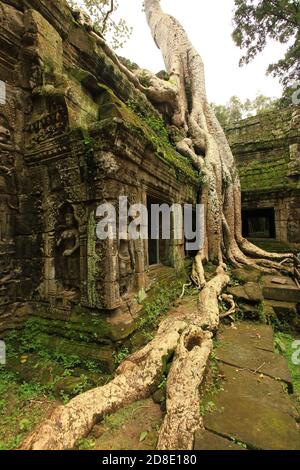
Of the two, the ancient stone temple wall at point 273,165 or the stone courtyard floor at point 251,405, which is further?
the ancient stone temple wall at point 273,165

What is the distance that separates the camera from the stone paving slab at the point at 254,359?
2.62 m

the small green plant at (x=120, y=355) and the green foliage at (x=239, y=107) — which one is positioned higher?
the green foliage at (x=239, y=107)

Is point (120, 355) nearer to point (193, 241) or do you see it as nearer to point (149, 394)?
point (149, 394)

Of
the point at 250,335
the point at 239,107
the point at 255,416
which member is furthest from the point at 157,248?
the point at 239,107

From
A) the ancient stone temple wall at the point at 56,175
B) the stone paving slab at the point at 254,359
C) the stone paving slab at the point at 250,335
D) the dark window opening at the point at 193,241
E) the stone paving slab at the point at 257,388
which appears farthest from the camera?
the dark window opening at the point at 193,241

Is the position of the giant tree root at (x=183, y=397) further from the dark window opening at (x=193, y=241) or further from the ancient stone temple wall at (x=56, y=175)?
the dark window opening at (x=193, y=241)

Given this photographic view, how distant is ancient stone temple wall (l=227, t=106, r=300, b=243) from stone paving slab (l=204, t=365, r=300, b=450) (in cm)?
805

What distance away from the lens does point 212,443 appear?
168 cm

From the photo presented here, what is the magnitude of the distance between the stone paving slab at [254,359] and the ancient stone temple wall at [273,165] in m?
7.22

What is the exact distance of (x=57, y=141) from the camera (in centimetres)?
327

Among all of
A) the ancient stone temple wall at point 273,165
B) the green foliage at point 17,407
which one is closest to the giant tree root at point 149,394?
the green foliage at point 17,407

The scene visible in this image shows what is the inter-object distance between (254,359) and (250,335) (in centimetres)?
76

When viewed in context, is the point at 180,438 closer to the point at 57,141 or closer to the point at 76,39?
the point at 57,141
